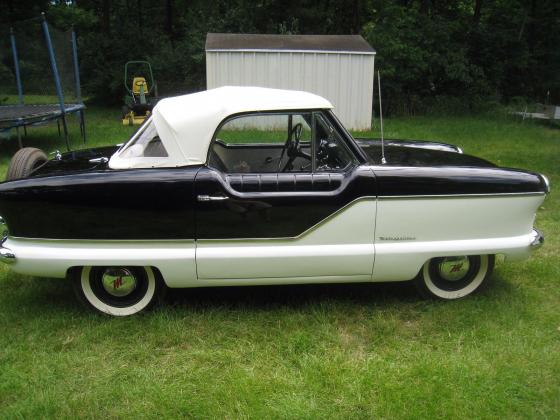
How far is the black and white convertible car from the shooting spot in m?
3.28

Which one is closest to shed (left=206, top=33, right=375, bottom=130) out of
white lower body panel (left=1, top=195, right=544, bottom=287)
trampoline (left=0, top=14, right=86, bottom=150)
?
trampoline (left=0, top=14, right=86, bottom=150)

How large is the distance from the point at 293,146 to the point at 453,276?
1504 mm

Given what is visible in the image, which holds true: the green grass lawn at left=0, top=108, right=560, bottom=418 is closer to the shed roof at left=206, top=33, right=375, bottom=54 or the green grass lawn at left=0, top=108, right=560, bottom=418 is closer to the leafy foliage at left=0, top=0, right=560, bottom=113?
the shed roof at left=206, top=33, right=375, bottom=54

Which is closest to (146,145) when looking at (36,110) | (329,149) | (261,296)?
(329,149)

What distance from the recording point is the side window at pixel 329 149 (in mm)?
3506

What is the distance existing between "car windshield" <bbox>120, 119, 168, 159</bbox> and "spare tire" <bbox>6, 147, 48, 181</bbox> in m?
0.97

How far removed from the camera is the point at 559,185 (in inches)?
279

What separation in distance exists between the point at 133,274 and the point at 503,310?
2578 mm

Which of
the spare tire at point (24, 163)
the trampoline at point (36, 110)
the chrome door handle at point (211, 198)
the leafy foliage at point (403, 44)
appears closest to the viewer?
the chrome door handle at point (211, 198)

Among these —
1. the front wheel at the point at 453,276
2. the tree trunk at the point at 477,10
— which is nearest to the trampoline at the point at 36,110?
the front wheel at the point at 453,276

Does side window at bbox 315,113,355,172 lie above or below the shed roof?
below

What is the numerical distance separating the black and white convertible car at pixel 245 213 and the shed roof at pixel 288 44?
959 cm

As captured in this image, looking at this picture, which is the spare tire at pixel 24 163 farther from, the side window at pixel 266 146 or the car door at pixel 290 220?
the car door at pixel 290 220

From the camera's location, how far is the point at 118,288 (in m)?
3.58
